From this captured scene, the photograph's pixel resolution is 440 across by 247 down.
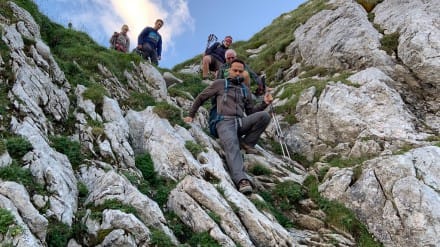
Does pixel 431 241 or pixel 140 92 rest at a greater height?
pixel 140 92

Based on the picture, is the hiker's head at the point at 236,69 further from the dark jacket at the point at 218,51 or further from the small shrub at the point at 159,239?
the small shrub at the point at 159,239

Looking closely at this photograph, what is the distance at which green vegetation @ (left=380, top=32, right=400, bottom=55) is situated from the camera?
20703mm

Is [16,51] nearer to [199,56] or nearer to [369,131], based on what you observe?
[369,131]

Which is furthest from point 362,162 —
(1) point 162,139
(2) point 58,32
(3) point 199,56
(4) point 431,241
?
(3) point 199,56

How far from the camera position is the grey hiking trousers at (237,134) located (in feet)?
46.1

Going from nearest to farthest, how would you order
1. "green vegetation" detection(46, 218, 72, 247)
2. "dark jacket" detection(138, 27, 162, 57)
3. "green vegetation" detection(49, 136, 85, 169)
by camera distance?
"green vegetation" detection(46, 218, 72, 247), "green vegetation" detection(49, 136, 85, 169), "dark jacket" detection(138, 27, 162, 57)

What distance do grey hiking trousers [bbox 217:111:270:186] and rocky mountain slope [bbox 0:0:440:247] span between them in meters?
0.55

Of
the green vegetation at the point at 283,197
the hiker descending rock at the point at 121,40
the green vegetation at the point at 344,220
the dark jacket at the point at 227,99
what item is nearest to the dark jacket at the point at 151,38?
the hiker descending rock at the point at 121,40

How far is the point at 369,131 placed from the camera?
54.2 feet

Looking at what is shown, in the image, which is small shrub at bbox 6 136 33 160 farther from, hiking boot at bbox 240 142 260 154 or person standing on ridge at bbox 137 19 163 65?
person standing on ridge at bbox 137 19 163 65

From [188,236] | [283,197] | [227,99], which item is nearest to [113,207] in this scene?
[188,236]

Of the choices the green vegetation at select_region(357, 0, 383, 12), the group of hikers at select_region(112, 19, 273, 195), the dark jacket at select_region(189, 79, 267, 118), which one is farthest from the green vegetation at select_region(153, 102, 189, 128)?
the green vegetation at select_region(357, 0, 383, 12)

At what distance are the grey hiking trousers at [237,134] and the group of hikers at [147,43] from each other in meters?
10.2

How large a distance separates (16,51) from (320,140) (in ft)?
37.7
